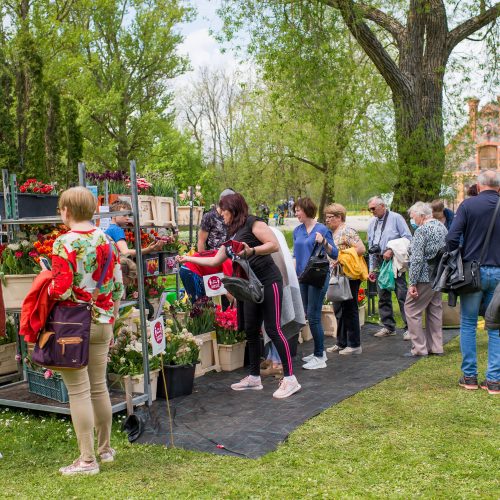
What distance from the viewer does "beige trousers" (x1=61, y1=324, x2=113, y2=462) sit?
3846 mm

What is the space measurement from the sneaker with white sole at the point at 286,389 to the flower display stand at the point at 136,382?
100 cm

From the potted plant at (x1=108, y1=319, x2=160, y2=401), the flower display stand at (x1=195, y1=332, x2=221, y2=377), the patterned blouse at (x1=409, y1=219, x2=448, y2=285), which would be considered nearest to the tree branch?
the patterned blouse at (x1=409, y1=219, x2=448, y2=285)

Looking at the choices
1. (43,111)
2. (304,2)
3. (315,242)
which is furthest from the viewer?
(43,111)

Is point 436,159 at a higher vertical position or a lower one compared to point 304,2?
lower

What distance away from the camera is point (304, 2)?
484 inches

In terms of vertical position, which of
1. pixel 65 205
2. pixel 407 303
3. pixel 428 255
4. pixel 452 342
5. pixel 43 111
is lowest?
pixel 452 342

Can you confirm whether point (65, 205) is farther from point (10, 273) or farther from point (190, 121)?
point (190, 121)

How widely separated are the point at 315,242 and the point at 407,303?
1224 millimetres

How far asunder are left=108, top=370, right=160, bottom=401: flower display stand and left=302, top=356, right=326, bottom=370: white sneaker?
5.51 feet

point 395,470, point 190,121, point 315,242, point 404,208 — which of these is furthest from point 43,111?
point 190,121

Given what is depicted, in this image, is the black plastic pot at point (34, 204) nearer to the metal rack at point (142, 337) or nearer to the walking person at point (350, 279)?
the metal rack at point (142, 337)

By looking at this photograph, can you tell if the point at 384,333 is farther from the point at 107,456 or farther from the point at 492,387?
the point at 107,456

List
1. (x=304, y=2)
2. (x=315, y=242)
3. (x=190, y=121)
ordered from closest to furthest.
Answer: (x=315, y=242) → (x=304, y=2) → (x=190, y=121)

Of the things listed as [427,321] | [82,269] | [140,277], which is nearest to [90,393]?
[82,269]
